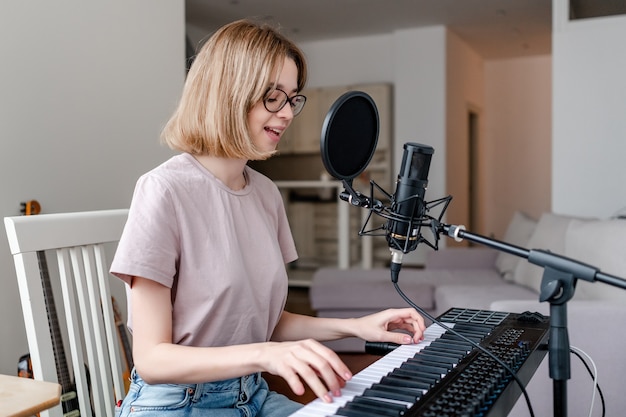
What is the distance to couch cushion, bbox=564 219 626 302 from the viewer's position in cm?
251

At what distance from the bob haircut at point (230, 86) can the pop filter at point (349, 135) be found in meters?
0.27

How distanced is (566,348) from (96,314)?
1.00 metres

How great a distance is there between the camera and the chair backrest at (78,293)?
123 cm

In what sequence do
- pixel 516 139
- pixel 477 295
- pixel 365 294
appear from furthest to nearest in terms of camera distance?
pixel 516 139 → pixel 365 294 → pixel 477 295

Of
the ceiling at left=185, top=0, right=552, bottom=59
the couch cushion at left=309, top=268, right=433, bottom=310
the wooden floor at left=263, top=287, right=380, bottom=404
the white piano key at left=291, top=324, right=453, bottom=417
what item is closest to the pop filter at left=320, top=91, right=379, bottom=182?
the white piano key at left=291, top=324, right=453, bottom=417

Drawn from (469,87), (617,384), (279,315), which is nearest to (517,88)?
(469,87)

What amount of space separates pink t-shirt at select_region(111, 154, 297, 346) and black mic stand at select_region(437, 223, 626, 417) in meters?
0.47

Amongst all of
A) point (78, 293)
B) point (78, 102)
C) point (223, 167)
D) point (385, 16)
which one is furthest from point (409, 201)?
point (385, 16)

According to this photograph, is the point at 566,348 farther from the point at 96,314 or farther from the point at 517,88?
the point at 517,88

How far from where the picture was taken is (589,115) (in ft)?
14.2

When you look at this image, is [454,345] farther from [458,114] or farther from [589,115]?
[458,114]

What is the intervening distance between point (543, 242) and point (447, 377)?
289 cm

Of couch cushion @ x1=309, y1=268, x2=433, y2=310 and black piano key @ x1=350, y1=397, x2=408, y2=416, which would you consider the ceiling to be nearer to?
couch cushion @ x1=309, y1=268, x2=433, y2=310

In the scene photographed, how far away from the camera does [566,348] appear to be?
2.82 feet
